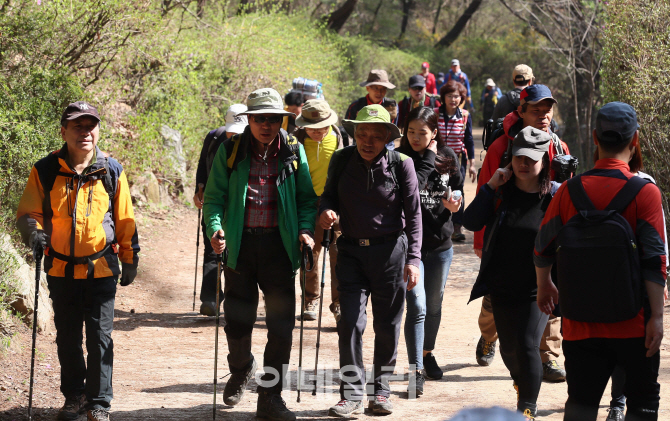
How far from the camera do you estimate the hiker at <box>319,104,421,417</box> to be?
4.86m

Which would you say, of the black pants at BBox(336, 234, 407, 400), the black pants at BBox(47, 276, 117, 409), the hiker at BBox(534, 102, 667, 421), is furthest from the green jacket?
the hiker at BBox(534, 102, 667, 421)

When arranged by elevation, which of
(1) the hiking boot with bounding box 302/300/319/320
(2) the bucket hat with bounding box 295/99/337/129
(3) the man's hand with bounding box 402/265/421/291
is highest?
(2) the bucket hat with bounding box 295/99/337/129

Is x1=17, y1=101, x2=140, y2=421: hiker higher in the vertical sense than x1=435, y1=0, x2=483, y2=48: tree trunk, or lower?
lower

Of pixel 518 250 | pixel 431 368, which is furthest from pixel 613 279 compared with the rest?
pixel 431 368

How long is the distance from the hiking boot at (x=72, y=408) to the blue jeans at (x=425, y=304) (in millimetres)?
2233

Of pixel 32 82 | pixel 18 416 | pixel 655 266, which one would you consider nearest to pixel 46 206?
pixel 18 416

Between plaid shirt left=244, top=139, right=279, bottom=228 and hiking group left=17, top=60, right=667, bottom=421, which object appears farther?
plaid shirt left=244, top=139, right=279, bottom=228

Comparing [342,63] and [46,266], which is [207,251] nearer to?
[46,266]

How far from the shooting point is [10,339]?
5898mm

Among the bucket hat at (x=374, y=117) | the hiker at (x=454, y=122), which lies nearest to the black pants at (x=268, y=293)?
the bucket hat at (x=374, y=117)

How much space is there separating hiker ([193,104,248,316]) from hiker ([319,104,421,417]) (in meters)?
2.03

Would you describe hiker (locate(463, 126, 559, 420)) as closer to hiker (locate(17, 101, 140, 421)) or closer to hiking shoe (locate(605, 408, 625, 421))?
hiking shoe (locate(605, 408, 625, 421))

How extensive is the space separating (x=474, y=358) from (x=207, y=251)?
2.72 metres

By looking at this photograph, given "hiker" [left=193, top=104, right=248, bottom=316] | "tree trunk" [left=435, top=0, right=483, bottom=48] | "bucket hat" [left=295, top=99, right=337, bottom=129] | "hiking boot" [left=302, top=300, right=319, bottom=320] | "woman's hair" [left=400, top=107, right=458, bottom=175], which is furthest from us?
"tree trunk" [left=435, top=0, right=483, bottom=48]
